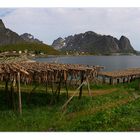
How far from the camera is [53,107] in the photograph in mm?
25391

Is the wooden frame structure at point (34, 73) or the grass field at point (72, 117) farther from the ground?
the wooden frame structure at point (34, 73)

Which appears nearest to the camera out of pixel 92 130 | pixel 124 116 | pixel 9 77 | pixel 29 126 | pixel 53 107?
pixel 92 130

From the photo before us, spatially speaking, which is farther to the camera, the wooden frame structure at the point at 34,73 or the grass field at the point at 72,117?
the wooden frame structure at the point at 34,73

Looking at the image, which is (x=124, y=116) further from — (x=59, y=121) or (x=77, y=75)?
(x=77, y=75)

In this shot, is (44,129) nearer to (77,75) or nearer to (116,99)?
(77,75)

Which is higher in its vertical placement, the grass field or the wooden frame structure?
the wooden frame structure

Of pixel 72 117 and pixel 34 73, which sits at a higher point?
pixel 34 73

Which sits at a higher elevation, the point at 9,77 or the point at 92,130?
the point at 9,77

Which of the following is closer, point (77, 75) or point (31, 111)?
point (31, 111)

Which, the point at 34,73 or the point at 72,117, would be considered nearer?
the point at 72,117

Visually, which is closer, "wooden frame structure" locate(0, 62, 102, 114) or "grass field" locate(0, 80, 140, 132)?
"grass field" locate(0, 80, 140, 132)

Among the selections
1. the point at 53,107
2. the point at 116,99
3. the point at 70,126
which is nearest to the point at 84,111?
the point at 53,107

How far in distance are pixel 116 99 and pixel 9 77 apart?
9.43 metres
